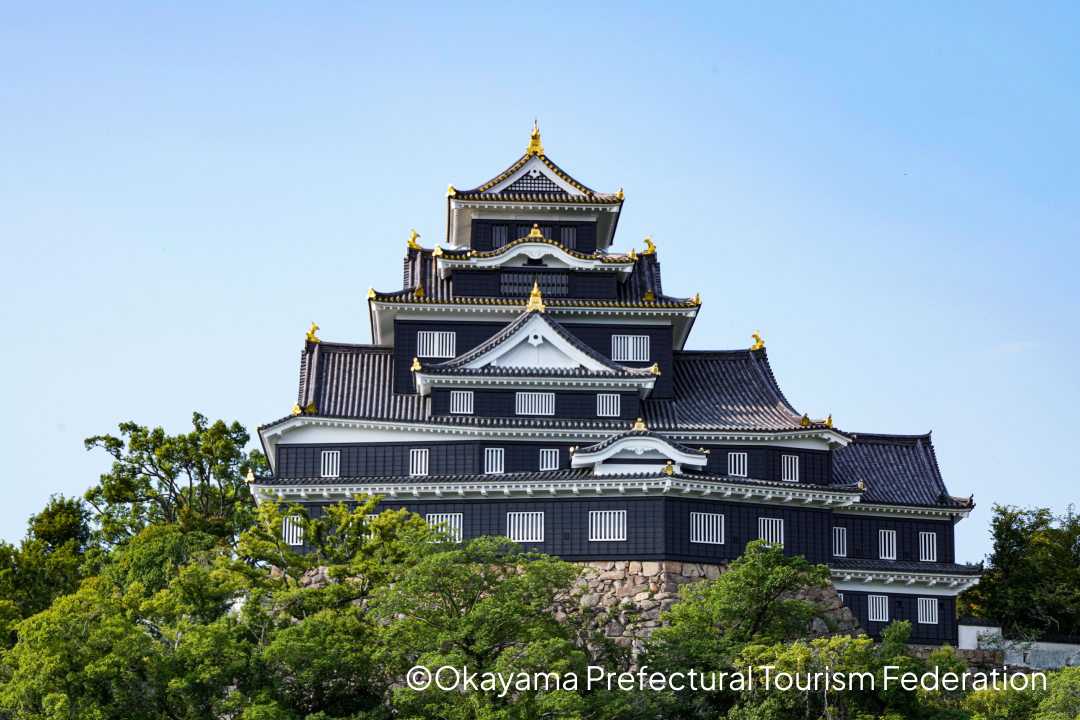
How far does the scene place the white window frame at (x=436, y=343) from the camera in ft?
157

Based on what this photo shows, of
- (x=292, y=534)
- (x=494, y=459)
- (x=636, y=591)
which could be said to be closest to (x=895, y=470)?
(x=636, y=591)

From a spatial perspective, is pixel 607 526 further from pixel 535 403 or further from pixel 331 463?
pixel 331 463

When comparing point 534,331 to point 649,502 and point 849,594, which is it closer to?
point 649,502

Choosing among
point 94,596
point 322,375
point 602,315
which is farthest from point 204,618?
point 602,315

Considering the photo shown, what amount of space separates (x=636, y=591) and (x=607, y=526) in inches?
86.8

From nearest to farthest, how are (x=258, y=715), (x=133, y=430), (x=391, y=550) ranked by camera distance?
1. (x=258, y=715)
2. (x=391, y=550)
3. (x=133, y=430)

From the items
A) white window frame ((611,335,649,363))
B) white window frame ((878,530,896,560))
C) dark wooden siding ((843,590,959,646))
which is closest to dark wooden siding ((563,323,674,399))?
white window frame ((611,335,649,363))

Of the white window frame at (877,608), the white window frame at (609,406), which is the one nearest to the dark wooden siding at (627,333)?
the white window frame at (609,406)

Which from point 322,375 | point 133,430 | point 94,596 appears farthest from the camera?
point 133,430

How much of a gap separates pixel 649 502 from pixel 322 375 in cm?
1226

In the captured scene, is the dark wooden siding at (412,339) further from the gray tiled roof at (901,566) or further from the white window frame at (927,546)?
the white window frame at (927,546)

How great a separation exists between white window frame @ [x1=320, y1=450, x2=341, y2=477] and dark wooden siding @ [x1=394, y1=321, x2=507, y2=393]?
3.46m

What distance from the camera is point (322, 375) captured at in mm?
47500

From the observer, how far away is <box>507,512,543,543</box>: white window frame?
43125 mm
